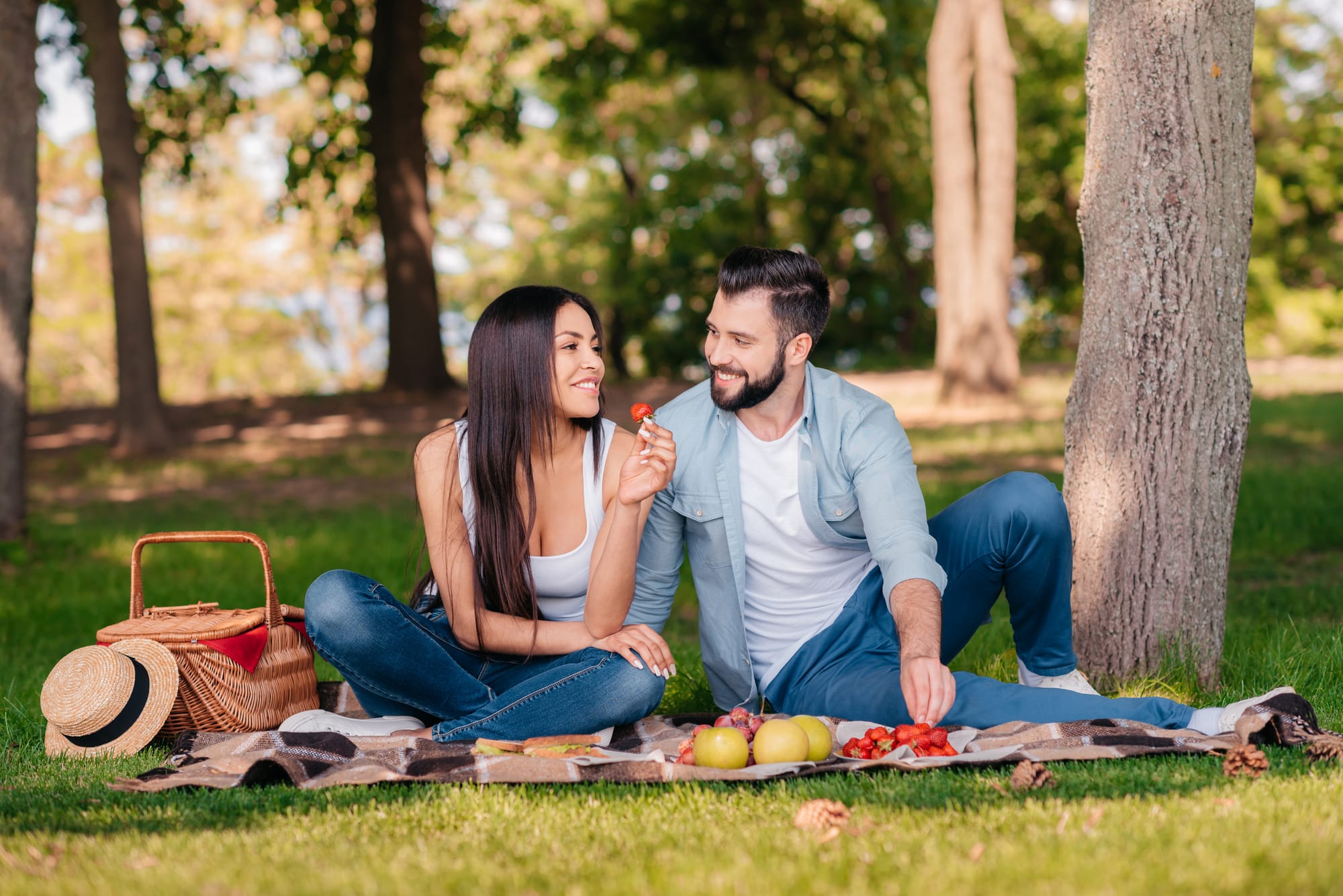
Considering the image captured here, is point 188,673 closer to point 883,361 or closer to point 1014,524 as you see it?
point 1014,524

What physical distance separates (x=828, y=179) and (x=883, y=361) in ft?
21.3

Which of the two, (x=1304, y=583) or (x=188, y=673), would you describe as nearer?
(x=188, y=673)

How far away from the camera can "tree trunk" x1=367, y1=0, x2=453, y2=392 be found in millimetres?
15453

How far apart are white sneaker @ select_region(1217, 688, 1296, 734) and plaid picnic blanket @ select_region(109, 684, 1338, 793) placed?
0.09 ft

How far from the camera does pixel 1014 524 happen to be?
374cm

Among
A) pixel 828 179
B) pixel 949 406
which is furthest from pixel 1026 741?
pixel 828 179

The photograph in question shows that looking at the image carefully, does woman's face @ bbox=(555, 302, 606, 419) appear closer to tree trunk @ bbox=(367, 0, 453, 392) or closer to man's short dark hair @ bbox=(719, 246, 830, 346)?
man's short dark hair @ bbox=(719, 246, 830, 346)

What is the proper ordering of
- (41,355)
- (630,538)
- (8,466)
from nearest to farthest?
1. (630,538)
2. (8,466)
3. (41,355)

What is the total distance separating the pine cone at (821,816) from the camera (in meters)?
2.71

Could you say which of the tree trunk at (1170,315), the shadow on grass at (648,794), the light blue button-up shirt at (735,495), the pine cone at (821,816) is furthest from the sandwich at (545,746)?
the tree trunk at (1170,315)

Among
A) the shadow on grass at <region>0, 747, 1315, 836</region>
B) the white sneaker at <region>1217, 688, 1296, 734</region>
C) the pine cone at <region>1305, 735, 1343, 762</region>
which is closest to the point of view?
the shadow on grass at <region>0, 747, 1315, 836</region>

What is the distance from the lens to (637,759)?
10.9 feet

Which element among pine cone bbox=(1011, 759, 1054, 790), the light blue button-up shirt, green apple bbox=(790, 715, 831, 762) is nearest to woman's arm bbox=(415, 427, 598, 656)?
the light blue button-up shirt

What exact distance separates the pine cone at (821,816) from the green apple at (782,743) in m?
0.49
